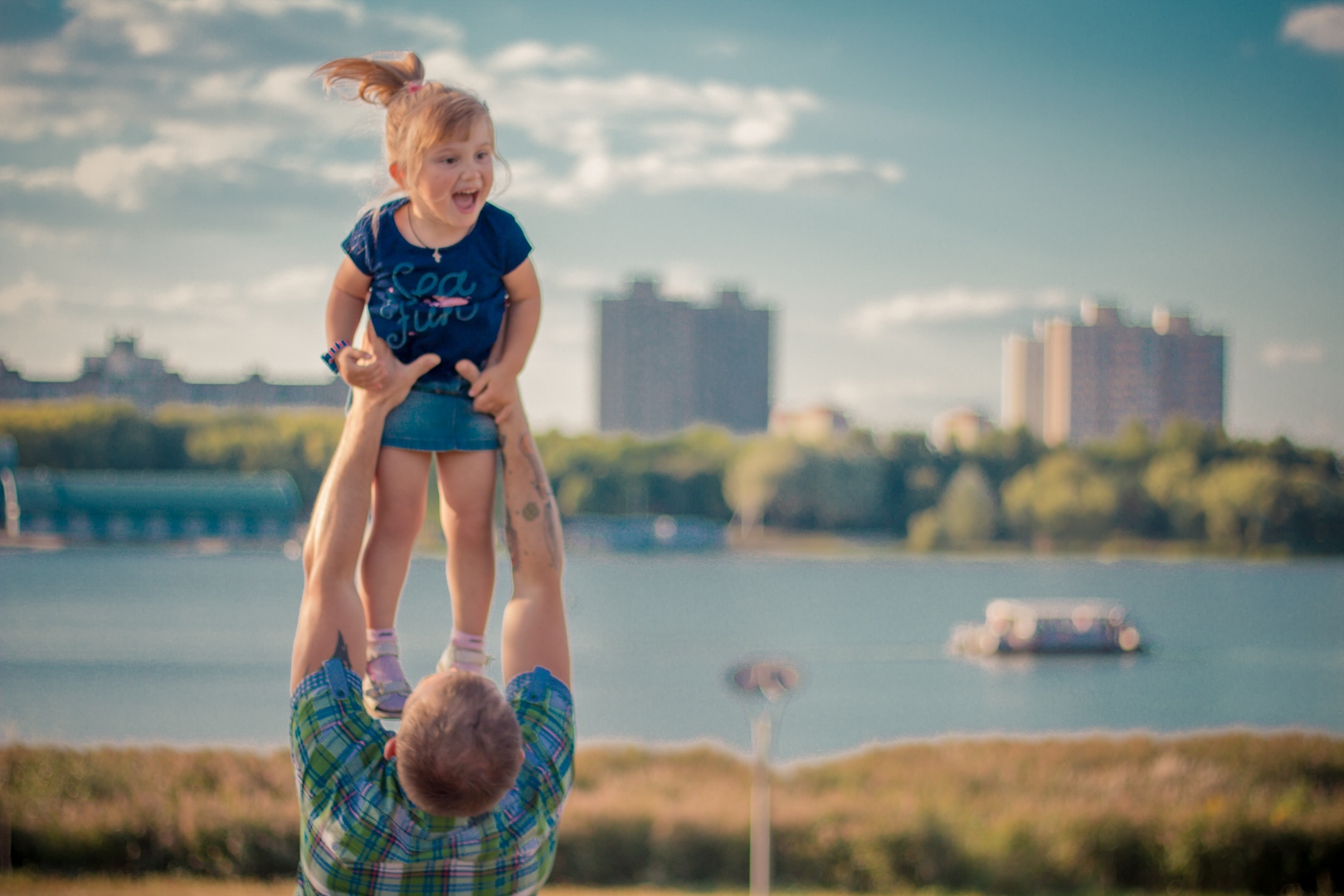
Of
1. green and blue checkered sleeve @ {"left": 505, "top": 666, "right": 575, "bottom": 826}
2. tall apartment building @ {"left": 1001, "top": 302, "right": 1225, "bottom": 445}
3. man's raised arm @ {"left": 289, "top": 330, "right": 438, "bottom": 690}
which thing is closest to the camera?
green and blue checkered sleeve @ {"left": 505, "top": 666, "right": 575, "bottom": 826}

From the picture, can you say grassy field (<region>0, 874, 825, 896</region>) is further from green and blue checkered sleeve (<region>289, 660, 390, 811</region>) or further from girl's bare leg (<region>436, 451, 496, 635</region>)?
green and blue checkered sleeve (<region>289, 660, 390, 811</region>)

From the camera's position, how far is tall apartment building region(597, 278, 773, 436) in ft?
336

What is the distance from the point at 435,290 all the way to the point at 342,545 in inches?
27.2

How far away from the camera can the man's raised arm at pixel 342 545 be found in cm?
244

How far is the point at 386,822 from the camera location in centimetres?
218

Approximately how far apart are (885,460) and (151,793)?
5171cm

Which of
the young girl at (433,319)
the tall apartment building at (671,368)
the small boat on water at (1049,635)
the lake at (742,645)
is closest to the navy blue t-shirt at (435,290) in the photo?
the young girl at (433,319)

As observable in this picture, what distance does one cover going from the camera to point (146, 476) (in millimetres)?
58875

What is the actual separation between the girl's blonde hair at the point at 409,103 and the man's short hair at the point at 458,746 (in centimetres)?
130

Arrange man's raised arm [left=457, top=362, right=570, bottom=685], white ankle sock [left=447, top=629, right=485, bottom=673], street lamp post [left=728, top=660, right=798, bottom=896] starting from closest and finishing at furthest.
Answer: man's raised arm [left=457, top=362, right=570, bottom=685], white ankle sock [left=447, top=629, right=485, bottom=673], street lamp post [left=728, top=660, right=798, bottom=896]

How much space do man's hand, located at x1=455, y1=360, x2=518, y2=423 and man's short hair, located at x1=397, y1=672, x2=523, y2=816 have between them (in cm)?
91

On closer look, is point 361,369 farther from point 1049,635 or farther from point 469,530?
point 1049,635

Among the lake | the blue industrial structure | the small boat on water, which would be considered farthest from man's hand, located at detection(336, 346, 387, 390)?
the blue industrial structure

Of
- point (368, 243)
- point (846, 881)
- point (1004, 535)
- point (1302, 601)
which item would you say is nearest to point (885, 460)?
point (1004, 535)
